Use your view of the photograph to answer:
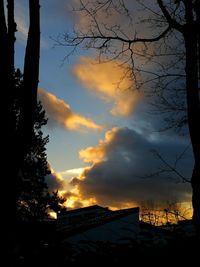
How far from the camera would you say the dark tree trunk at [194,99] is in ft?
25.6

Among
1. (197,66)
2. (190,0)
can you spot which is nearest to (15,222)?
(197,66)

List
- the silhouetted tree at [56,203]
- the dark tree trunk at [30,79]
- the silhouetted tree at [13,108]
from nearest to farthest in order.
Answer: the silhouetted tree at [13,108] → the dark tree trunk at [30,79] → the silhouetted tree at [56,203]

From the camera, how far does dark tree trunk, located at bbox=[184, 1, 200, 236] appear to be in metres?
7.82

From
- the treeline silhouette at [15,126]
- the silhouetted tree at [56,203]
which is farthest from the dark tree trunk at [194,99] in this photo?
the silhouetted tree at [56,203]

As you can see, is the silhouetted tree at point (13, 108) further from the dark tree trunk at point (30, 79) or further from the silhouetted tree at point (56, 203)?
the silhouetted tree at point (56, 203)

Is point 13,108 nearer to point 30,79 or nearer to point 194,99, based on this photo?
point 30,79

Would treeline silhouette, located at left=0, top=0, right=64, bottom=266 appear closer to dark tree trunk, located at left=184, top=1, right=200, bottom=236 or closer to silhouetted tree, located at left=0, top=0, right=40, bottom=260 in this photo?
silhouetted tree, located at left=0, top=0, right=40, bottom=260

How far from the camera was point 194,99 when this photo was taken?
27.0 feet

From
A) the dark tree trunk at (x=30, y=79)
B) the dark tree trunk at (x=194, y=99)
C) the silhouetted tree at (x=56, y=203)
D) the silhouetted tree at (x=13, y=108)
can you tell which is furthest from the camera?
the silhouetted tree at (x=56, y=203)

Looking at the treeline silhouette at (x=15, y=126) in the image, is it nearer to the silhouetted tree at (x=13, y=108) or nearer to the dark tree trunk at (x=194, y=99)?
the silhouetted tree at (x=13, y=108)

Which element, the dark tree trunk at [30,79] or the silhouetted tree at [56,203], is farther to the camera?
the silhouetted tree at [56,203]

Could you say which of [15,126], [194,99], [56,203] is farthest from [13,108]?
[56,203]

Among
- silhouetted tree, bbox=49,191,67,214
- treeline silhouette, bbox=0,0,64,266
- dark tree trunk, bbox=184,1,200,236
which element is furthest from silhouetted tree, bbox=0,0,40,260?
silhouetted tree, bbox=49,191,67,214

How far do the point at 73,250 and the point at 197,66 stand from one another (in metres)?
5.79
